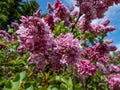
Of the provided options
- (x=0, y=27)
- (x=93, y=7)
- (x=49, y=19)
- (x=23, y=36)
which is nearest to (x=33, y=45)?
(x=23, y=36)

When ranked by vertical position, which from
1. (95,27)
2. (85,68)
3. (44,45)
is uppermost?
(95,27)

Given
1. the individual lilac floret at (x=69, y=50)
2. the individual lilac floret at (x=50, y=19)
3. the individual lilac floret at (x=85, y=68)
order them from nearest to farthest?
the individual lilac floret at (x=69, y=50), the individual lilac floret at (x=50, y=19), the individual lilac floret at (x=85, y=68)

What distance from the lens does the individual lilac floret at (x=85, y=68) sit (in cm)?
387

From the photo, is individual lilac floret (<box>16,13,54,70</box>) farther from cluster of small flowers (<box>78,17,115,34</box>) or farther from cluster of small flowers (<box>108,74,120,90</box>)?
cluster of small flowers (<box>108,74,120,90</box>)

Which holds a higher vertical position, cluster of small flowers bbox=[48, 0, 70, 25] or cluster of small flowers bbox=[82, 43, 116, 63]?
cluster of small flowers bbox=[48, 0, 70, 25]

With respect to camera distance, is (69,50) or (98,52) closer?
(69,50)

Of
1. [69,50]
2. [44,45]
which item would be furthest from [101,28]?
[44,45]

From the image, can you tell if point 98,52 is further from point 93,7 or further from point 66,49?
point 66,49

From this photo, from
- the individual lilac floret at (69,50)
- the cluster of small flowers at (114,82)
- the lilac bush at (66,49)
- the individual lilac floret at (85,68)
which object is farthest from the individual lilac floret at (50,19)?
the cluster of small flowers at (114,82)

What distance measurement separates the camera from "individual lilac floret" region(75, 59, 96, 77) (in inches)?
152

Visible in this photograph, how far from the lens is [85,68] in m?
3.87

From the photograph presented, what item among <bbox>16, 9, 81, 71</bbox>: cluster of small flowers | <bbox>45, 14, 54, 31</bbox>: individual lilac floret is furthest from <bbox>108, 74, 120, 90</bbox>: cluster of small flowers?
<bbox>16, 9, 81, 71</bbox>: cluster of small flowers

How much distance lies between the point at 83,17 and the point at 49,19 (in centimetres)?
79

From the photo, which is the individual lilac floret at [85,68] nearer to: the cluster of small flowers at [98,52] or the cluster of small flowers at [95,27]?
the cluster of small flowers at [98,52]
